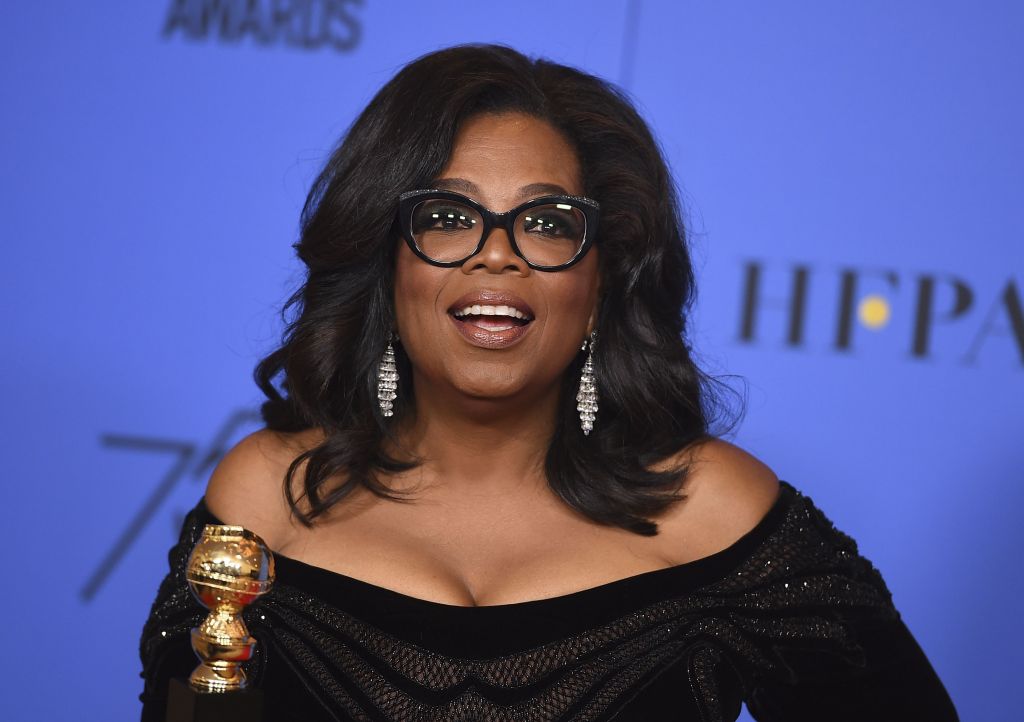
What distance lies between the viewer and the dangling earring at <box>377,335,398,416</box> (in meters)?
2.48

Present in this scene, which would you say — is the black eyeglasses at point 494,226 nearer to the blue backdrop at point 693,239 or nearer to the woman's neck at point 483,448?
the woman's neck at point 483,448

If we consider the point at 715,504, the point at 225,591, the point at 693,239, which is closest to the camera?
the point at 225,591

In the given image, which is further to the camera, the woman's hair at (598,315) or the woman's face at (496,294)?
the woman's hair at (598,315)

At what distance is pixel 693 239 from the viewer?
3088 mm

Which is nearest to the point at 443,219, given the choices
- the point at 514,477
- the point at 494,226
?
the point at 494,226

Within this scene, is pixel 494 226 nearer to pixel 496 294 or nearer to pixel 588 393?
pixel 496 294

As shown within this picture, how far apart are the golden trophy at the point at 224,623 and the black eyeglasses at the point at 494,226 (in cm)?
88

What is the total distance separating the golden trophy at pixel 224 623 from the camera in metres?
1.40

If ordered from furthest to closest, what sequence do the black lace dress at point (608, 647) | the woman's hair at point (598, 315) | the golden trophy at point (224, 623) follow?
the woman's hair at point (598, 315)
the black lace dress at point (608, 647)
the golden trophy at point (224, 623)

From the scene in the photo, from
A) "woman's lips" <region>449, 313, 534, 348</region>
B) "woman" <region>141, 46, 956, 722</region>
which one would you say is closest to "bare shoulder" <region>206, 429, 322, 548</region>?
"woman" <region>141, 46, 956, 722</region>

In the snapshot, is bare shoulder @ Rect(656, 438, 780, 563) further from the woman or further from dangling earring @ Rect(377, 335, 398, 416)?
dangling earring @ Rect(377, 335, 398, 416)

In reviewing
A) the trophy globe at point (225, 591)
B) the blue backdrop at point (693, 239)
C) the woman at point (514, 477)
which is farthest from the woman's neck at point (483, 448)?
the trophy globe at point (225, 591)

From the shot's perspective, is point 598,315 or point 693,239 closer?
point 598,315

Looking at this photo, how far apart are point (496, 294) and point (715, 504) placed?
0.55m
